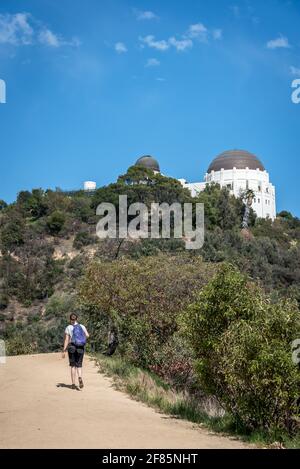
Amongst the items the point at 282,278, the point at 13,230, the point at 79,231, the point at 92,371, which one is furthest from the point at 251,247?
the point at 92,371

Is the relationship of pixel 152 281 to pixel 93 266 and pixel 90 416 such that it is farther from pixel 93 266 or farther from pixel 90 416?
pixel 90 416

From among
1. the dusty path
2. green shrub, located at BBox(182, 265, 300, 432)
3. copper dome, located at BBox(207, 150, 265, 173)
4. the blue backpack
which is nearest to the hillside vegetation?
green shrub, located at BBox(182, 265, 300, 432)

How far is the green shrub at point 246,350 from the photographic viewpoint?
7609 mm

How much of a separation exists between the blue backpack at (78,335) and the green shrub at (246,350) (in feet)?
6.75

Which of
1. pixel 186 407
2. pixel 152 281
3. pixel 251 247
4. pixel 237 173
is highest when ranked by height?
pixel 237 173

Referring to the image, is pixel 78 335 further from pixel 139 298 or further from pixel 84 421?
pixel 139 298

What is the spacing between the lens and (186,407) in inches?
377

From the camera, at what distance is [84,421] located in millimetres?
7484

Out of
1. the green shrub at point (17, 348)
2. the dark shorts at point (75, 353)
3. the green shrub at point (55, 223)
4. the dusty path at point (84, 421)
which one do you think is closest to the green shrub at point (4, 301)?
the green shrub at point (55, 223)

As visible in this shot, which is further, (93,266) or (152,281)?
(93,266)

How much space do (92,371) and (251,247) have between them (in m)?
35.0

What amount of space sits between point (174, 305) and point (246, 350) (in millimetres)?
10190

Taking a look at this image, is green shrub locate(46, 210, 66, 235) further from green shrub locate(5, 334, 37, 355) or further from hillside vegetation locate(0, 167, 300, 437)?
green shrub locate(5, 334, 37, 355)
